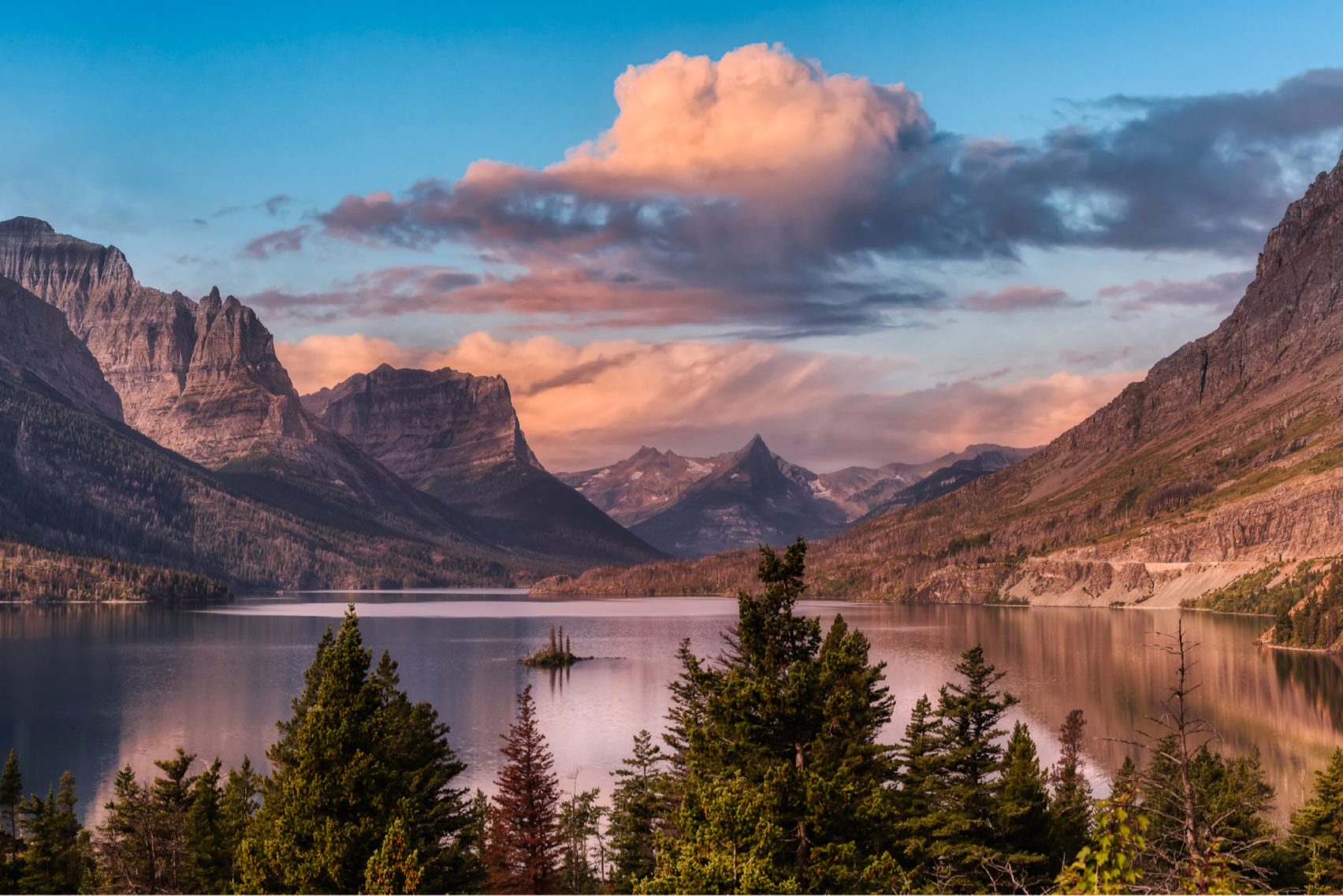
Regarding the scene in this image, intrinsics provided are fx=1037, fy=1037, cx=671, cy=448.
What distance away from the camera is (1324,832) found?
1816 inches

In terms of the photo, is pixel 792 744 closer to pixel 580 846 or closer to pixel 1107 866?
pixel 1107 866

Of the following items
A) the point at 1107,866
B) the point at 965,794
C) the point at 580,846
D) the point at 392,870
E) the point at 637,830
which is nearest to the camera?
the point at 1107,866

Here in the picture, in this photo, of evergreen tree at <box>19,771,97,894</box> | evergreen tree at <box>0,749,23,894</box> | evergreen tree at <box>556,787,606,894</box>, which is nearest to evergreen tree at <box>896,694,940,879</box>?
evergreen tree at <box>556,787,606,894</box>

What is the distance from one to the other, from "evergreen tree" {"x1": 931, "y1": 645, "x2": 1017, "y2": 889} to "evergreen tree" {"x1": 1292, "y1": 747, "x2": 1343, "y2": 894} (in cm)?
1478

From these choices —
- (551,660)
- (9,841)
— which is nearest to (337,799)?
(9,841)

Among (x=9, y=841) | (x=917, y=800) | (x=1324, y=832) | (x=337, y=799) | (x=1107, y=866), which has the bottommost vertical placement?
(x=9, y=841)

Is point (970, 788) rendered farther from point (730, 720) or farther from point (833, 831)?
point (730, 720)

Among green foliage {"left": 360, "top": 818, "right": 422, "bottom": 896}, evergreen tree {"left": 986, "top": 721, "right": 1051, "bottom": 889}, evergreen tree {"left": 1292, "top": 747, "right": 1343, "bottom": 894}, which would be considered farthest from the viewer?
evergreen tree {"left": 1292, "top": 747, "right": 1343, "bottom": 894}

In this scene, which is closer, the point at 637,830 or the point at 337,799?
the point at 337,799

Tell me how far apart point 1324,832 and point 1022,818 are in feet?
58.1

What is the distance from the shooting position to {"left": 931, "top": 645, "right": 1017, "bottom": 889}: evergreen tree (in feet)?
121

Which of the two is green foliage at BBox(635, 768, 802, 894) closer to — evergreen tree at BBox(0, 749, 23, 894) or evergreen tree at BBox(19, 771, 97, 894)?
evergreen tree at BBox(19, 771, 97, 894)

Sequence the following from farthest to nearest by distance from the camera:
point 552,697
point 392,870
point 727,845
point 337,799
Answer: point 552,697 → point 337,799 → point 392,870 → point 727,845

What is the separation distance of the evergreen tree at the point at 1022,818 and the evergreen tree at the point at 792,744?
6.73m
